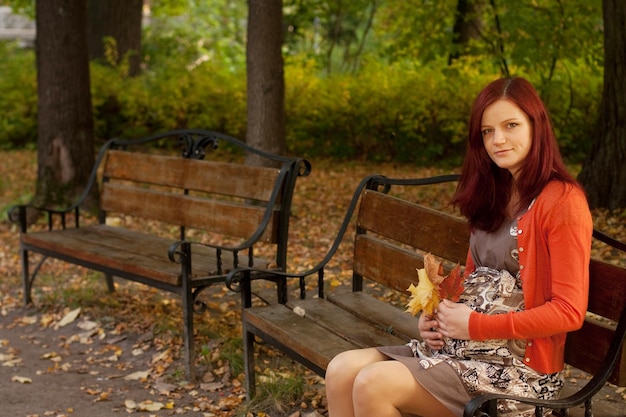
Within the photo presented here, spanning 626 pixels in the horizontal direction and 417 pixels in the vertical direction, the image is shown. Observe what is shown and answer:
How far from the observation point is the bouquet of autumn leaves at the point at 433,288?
286cm

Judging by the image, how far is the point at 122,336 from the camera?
5633 millimetres

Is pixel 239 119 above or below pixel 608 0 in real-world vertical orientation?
below

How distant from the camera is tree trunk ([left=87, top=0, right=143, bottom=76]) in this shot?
15.9 meters

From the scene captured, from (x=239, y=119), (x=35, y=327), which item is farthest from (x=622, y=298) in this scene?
(x=239, y=119)

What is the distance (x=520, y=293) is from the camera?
280 cm

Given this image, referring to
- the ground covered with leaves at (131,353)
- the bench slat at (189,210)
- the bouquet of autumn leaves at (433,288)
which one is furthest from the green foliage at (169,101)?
the bouquet of autumn leaves at (433,288)

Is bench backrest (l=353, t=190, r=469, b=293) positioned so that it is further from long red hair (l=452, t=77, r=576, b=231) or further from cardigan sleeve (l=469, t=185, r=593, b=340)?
cardigan sleeve (l=469, t=185, r=593, b=340)

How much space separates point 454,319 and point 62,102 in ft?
22.6

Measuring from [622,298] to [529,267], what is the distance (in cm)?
31

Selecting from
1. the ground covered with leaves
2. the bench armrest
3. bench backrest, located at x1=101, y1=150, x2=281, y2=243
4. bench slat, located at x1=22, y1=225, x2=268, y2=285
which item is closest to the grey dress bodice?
the bench armrest

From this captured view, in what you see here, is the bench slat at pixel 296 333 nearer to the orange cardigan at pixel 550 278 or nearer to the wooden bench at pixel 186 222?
the wooden bench at pixel 186 222

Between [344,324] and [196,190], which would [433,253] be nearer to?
[344,324]

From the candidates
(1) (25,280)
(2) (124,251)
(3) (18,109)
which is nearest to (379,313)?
(2) (124,251)

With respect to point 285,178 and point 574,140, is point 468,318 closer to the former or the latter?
point 285,178
